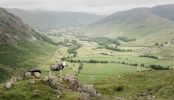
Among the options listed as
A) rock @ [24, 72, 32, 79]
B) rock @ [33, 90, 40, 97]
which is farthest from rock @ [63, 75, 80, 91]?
rock @ [33, 90, 40, 97]

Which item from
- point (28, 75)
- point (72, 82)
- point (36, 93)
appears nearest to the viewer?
point (36, 93)

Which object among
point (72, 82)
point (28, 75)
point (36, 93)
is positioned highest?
point (28, 75)

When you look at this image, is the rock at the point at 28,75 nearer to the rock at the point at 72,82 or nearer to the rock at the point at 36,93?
the rock at the point at 72,82

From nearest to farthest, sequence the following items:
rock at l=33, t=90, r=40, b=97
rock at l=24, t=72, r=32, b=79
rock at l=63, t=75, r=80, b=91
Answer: rock at l=33, t=90, r=40, b=97 → rock at l=63, t=75, r=80, b=91 → rock at l=24, t=72, r=32, b=79

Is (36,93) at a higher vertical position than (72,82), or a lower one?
lower

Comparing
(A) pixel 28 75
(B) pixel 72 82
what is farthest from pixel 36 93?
(A) pixel 28 75

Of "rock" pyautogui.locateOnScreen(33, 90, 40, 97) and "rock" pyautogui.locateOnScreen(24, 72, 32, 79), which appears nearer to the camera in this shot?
"rock" pyautogui.locateOnScreen(33, 90, 40, 97)

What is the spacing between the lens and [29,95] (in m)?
93.9

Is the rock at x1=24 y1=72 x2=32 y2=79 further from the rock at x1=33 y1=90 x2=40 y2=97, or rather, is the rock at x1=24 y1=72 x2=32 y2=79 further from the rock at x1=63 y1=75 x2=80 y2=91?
the rock at x1=33 y1=90 x2=40 y2=97

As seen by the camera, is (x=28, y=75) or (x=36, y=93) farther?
(x=28, y=75)

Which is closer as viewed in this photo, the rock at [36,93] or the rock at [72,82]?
the rock at [36,93]

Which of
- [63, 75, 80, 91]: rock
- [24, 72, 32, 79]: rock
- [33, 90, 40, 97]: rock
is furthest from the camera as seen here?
[24, 72, 32, 79]: rock

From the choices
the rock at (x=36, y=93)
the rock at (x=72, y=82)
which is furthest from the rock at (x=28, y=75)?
the rock at (x=36, y=93)

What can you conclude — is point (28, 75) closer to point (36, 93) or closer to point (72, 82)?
point (72, 82)
